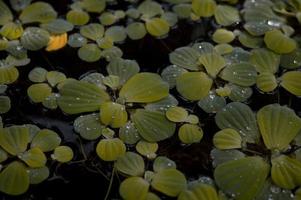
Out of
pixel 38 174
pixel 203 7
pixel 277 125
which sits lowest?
pixel 38 174

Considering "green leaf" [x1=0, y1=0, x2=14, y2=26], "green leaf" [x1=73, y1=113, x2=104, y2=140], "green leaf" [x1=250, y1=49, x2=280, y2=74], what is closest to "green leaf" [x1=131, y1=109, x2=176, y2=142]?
"green leaf" [x1=73, y1=113, x2=104, y2=140]

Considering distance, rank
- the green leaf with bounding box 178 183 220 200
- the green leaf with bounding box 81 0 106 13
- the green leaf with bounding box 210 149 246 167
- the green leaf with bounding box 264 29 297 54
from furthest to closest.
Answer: the green leaf with bounding box 81 0 106 13 < the green leaf with bounding box 264 29 297 54 < the green leaf with bounding box 210 149 246 167 < the green leaf with bounding box 178 183 220 200

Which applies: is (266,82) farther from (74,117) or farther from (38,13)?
(38,13)

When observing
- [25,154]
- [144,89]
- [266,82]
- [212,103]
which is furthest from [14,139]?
[266,82]

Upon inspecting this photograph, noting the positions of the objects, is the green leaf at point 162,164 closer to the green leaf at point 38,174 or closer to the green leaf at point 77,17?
the green leaf at point 38,174

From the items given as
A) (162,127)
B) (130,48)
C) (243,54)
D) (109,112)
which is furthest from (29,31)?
(243,54)

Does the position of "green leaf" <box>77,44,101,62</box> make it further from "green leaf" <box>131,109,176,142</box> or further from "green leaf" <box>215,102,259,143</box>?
"green leaf" <box>215,102,259,143</box>

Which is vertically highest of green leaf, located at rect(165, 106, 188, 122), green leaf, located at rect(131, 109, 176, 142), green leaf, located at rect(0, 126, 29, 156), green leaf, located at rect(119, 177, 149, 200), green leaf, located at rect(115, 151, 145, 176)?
green leaf, located at rect(165, 106, 188, 122)
